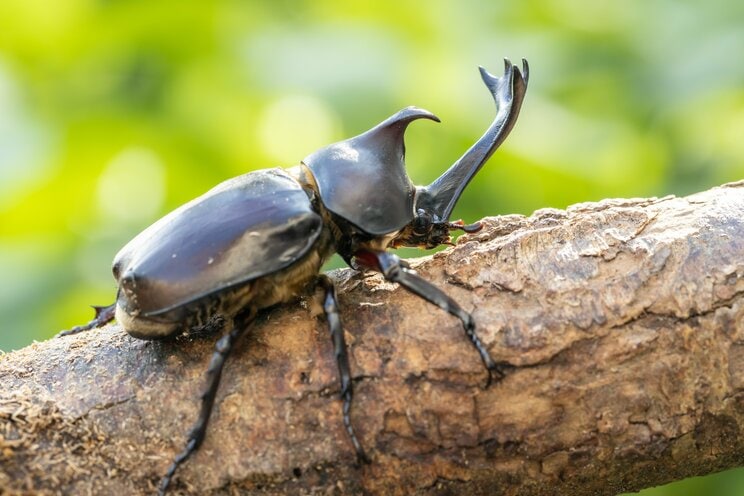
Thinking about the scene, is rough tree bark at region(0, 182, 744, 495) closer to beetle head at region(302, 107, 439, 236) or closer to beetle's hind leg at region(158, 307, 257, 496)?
beetle's hind leg at region(158, 307, 257, 496)

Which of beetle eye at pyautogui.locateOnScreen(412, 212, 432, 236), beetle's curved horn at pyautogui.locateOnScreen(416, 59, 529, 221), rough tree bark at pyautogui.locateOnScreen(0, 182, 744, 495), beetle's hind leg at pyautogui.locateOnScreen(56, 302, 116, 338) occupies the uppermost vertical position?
beetle's curved horn at pyautogui.locateOnScreen(416, 59, 529, 221)

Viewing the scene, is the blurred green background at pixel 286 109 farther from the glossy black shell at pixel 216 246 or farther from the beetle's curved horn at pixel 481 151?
the glossy black shell at pixel 216 246

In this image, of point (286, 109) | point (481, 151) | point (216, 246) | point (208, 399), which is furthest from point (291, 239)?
point (286, 109)

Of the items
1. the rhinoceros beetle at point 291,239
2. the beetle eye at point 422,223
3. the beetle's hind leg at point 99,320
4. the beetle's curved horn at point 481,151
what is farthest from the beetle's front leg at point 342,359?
the beetle's hind leg at point 99,320

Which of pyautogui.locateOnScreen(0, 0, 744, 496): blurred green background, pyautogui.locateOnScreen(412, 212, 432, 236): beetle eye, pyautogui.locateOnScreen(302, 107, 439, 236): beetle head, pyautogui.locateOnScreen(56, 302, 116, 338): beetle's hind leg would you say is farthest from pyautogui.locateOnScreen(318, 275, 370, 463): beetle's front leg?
pyautogui.locateOnScreen(0, 0, 744, 496): blurred green background

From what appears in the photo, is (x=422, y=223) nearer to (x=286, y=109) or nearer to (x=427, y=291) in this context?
(x=427, y=291)
